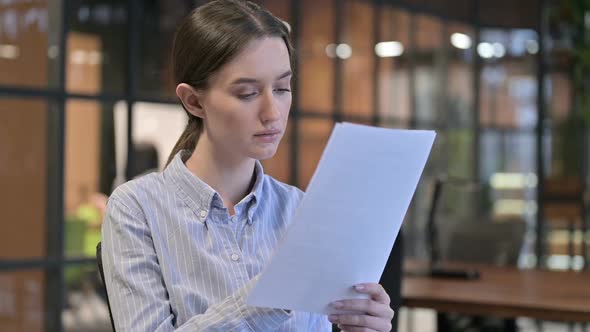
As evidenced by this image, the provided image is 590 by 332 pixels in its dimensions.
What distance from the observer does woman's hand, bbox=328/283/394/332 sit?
1339 mm

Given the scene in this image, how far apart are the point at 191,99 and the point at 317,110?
4.96m

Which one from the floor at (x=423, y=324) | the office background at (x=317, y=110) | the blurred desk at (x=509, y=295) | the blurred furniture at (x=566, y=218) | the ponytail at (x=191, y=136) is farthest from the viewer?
the blurred furniture at (x=566, y=218)

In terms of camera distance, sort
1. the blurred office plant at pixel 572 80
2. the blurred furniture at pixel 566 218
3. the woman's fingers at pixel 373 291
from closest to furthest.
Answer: the woman's fingers at pixel 373 291 < the blurred furniture at pixel 566 218 < the blurred office plant at pixel 572 80

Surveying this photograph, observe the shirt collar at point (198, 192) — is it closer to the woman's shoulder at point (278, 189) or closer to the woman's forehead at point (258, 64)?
the woman's shoulder at point (278, 189)

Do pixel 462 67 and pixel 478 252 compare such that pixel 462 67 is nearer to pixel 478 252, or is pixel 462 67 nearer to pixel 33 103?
pixel 478 252

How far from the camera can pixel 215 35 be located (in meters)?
1.45

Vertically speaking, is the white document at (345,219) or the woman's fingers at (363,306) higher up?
the white document at (345,219)

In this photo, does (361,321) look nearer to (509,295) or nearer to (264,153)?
(264,153)

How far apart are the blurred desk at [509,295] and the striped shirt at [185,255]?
1381 mm

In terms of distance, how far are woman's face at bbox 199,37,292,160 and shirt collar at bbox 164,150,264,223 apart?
10cm

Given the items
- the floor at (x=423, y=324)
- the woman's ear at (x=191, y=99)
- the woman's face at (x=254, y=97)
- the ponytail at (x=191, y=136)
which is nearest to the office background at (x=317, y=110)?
the floor at (x=423, y=324)

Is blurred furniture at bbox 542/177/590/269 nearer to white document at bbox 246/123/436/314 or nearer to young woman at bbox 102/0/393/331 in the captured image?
young woman at bbox 102/0/393/331

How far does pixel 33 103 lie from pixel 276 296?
3.23 meters

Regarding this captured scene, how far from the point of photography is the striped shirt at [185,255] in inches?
53.9
